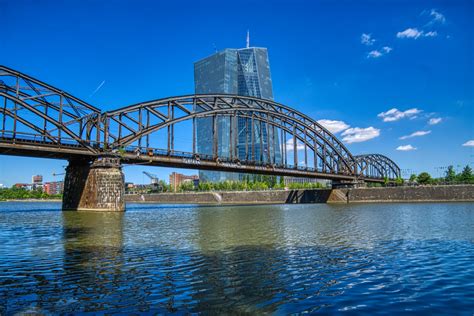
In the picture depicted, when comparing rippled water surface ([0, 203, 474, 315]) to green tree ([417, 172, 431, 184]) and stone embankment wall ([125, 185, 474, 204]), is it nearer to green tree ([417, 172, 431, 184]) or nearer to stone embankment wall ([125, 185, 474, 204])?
stone embankment wall ([125, 185, 474, 204])

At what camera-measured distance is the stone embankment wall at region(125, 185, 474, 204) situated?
282 feet

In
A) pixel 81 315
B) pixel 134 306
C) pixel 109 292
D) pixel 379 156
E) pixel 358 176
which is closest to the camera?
pixel 81 315

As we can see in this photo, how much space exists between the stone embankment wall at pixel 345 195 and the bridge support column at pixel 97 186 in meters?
70.6

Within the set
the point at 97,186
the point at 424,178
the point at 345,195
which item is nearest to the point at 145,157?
the point at 97,186

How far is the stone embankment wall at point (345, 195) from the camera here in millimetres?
85938

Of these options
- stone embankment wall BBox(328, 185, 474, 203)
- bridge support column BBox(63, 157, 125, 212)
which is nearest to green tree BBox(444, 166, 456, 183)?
stone embankment wall BBox(328, 185, 474, 203)

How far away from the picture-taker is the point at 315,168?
101875 mm

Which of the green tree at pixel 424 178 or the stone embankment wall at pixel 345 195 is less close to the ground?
the green tree at pixel 424 178

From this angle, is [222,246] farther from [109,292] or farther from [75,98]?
Answer: [75,98]

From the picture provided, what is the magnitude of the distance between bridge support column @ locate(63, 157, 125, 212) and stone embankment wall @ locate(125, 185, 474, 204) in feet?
232

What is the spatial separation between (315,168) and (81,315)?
97.6 metres

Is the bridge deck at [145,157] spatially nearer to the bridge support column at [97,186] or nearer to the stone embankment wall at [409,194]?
the bridge support column at [97,186]

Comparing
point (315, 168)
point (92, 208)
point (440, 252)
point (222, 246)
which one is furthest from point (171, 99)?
point (440, 252)

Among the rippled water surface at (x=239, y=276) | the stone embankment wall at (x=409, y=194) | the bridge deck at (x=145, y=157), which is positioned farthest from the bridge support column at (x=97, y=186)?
the stone embankment wall at (x=409, y=194)
